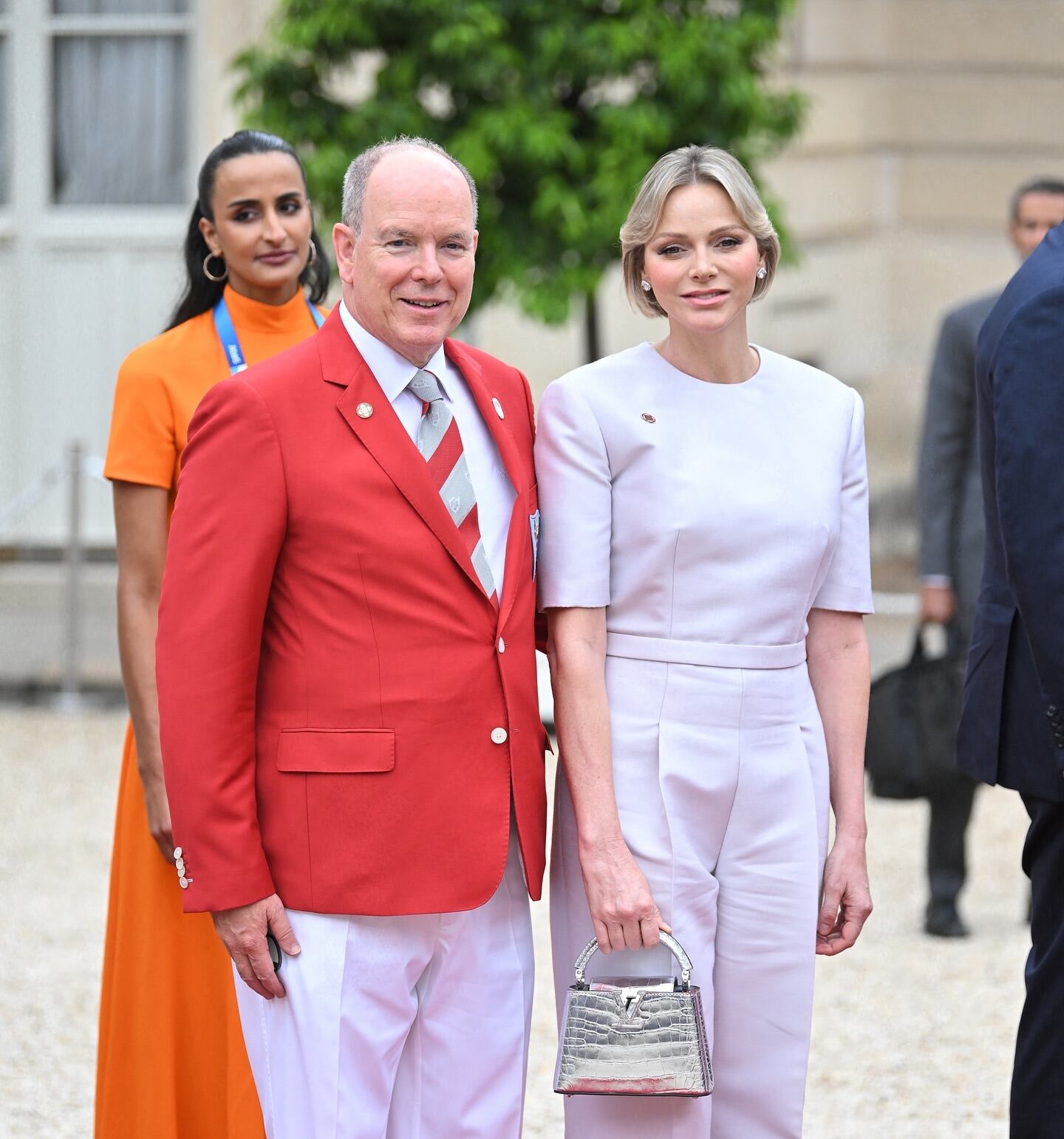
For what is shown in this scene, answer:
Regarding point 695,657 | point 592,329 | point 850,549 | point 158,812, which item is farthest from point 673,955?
point 592,329

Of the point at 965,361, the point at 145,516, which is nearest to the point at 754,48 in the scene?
the point at 965,361

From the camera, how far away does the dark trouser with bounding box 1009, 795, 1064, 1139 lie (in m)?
2.92

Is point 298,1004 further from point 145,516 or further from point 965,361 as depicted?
point 965,361

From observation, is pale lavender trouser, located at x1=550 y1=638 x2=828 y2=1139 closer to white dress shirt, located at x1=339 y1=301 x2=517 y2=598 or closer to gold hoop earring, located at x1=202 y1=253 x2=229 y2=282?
white dress shirt, located at x1=339 y1=301 x2=517 y2=598

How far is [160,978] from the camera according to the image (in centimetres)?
331

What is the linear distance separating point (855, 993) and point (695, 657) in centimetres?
273

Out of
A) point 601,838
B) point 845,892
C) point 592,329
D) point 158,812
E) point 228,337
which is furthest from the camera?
point 592,329

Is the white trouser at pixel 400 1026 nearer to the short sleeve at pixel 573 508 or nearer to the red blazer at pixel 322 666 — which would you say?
the red blazer at pixel 322 666

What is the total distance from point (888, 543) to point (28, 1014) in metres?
8.79

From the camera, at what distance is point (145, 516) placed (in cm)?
330

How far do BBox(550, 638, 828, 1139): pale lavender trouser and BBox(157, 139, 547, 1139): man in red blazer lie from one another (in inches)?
6.8

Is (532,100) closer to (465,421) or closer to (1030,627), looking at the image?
(465,421)

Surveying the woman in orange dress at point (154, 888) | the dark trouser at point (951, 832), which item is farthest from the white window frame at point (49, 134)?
the woman in orange dress at point (154, 888)

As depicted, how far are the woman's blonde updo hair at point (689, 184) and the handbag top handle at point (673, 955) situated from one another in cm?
92
